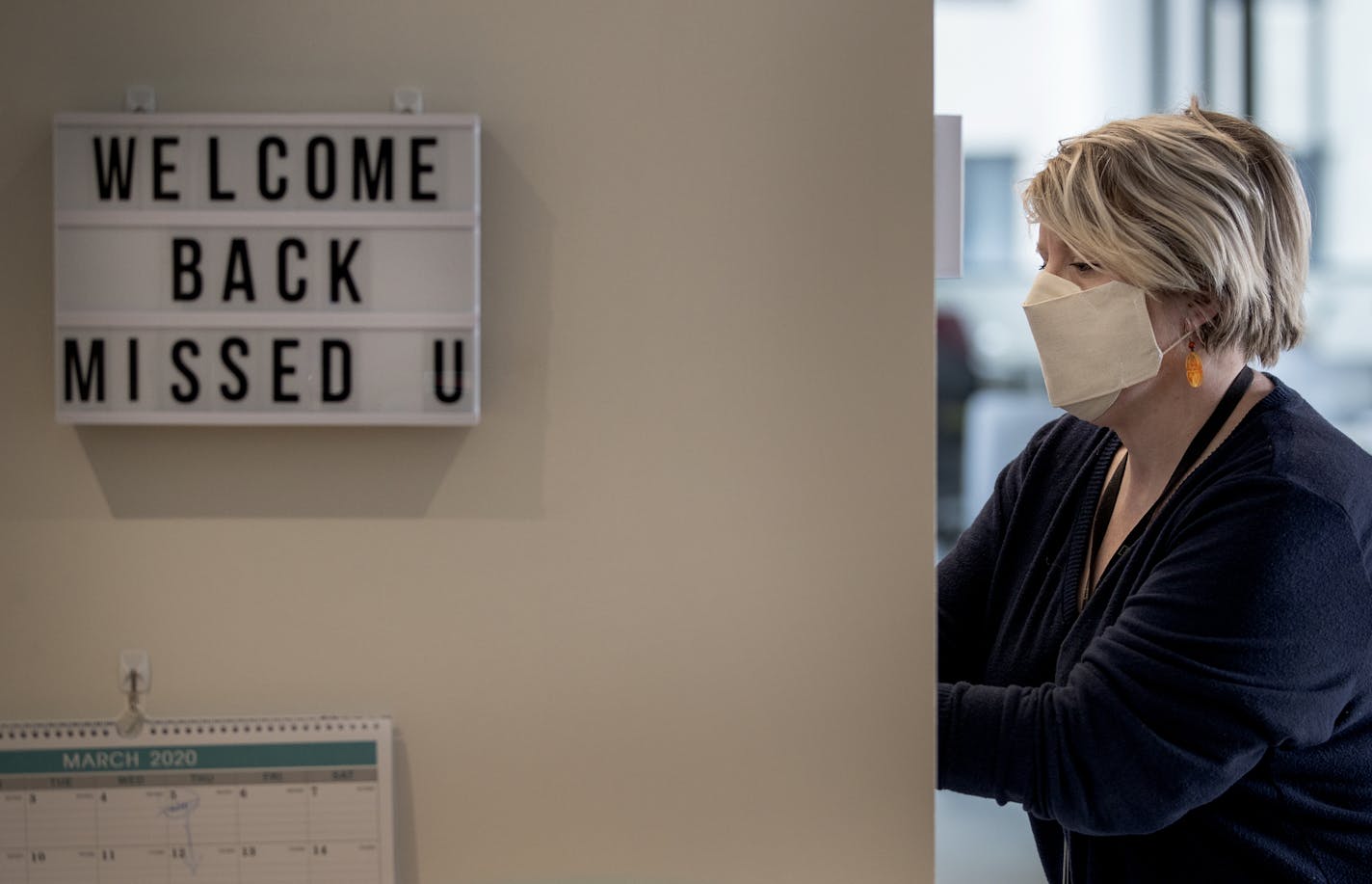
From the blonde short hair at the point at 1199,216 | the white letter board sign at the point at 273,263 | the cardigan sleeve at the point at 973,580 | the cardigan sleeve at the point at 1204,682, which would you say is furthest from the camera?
the cardigan sleeve at the point at 973,580

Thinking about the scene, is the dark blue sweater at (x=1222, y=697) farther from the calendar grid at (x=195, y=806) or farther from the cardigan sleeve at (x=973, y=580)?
the calendar grid at (x=195, y=806)

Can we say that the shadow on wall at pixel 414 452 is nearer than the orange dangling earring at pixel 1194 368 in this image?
Yes

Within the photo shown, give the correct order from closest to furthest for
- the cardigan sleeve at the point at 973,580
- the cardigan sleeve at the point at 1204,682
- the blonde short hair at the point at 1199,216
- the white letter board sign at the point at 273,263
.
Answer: the white letter board sign at the point at 273,263 → the cardigan sleeve at the point at 1204,682 → the blonde short hair at the point at 1199,216 → the cardigan sleeve at the point at 973,580

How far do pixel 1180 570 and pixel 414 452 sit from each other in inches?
29.7

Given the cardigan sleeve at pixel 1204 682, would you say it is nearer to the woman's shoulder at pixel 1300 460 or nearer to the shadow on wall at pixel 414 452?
the woman's shoulder at pixel 1300 460

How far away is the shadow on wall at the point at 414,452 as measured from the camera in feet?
2.94

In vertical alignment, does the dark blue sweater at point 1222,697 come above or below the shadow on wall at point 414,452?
below

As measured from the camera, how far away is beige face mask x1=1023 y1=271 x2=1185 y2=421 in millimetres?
1297

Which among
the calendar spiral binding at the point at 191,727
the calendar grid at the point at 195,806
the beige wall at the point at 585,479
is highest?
the beige wall at the point at 585,479

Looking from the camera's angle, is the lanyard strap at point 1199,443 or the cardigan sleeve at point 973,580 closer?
the lanyard strap at point 1199,443

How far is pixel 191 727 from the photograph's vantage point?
0.89m

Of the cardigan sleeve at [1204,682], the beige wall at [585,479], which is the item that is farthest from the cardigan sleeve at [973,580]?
the beige wall at [585,479]

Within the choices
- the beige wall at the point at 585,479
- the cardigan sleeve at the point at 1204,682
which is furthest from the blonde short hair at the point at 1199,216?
the beige wall at the point at 585,479

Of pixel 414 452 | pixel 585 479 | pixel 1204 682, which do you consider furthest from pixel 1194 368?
pixel 414 452
